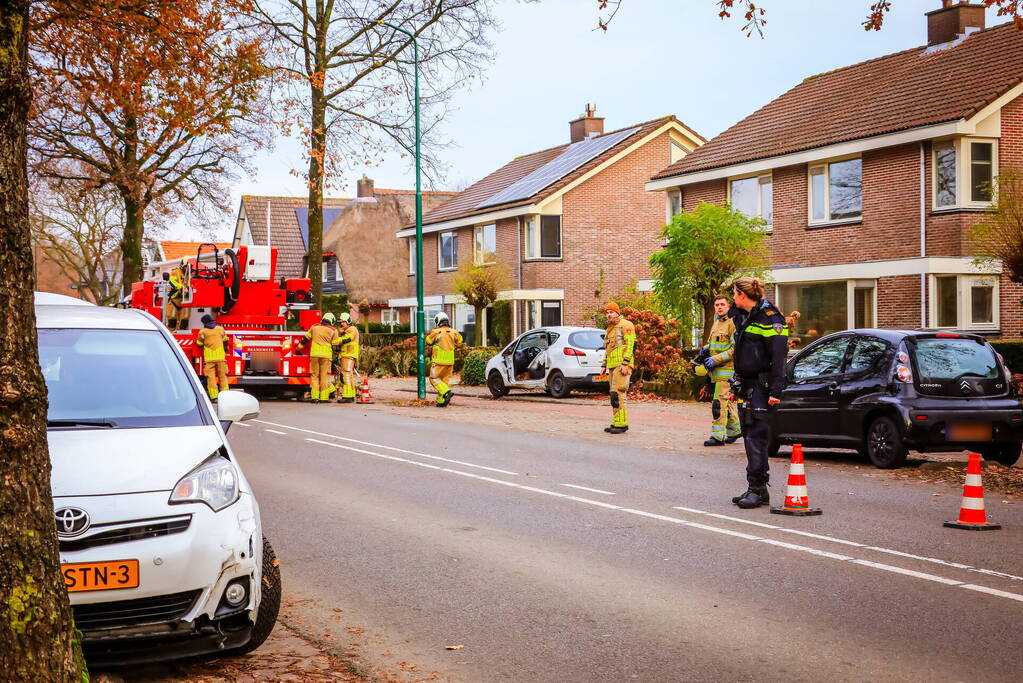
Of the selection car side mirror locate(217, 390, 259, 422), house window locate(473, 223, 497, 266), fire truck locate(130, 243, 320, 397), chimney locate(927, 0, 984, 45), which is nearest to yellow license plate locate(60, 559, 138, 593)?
car side mirror locate(217, 390, 259, 422)

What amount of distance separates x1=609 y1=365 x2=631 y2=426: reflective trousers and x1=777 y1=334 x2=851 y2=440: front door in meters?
3.00

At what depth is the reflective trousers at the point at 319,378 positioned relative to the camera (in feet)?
80.3

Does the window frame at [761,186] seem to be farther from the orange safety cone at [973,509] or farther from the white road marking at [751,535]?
the orange safety cone at [973,509]

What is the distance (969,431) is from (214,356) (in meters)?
14.6

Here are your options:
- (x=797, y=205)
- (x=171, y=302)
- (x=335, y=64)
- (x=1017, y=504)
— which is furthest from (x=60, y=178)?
(x=1017, y=504)

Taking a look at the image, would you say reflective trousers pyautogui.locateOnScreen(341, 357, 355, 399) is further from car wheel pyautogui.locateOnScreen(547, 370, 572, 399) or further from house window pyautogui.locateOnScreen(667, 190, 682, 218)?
house window pyautogui.locateOnScreen(667, 190, 682, 218)

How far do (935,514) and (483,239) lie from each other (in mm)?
35165

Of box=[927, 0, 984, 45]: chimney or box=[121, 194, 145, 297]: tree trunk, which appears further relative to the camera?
box=[121, 194, 145, 297]: tree trunk

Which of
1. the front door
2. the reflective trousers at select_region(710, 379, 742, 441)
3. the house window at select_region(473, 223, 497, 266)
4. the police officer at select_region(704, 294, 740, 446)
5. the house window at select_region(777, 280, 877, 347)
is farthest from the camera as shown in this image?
the house window at select_region(473, 223, 497, 266)

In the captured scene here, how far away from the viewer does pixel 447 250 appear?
1825 inches

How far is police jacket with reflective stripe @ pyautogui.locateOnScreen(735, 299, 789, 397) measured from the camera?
9.39 metres

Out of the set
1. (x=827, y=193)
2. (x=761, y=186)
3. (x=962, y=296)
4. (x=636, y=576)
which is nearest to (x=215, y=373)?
(x=827, y=193)

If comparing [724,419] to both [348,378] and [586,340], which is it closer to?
[586,340]

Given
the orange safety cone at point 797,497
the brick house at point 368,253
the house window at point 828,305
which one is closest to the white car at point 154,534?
the orange safety cone at point 797,497
